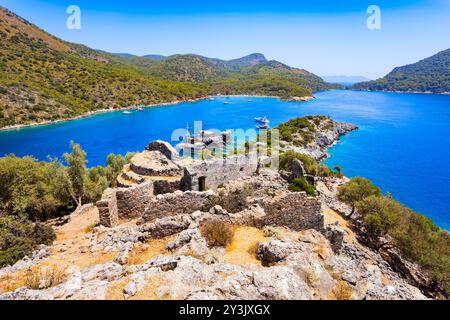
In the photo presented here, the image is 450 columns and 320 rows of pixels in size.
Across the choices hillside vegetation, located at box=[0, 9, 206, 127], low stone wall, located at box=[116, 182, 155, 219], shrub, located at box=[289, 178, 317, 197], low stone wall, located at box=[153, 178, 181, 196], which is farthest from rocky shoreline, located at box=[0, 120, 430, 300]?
hillside vegetation, located at box=[0, 9, 206, 127]

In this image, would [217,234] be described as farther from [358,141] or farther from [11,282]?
[358,141]

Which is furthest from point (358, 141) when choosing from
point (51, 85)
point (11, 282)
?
point (51, 85)

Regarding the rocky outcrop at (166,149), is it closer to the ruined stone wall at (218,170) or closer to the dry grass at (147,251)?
the ruined stone wall at (218,170)

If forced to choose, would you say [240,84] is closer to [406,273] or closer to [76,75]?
[76,75]

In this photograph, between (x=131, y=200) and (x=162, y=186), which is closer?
(x=131, y=200)

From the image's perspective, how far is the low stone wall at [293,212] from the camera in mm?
9531

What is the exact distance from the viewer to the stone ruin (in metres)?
9.58

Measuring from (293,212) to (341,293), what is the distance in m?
4.17

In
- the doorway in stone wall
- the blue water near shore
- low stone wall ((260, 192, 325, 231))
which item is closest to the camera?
low stone wall ((260, 192, 325, 231))

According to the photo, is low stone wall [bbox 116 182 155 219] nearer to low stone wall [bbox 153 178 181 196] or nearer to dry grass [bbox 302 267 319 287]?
low stone wall [bbox 153 178 181 196]

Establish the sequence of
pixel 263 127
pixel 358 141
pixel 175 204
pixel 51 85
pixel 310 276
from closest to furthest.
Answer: pixel 310 276 → pixel 175 204 → pixel 358 141 → pixel 263 127 → pixel 51 85

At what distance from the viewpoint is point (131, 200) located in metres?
12.2

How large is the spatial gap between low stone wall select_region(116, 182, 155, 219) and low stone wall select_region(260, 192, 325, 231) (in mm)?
5606

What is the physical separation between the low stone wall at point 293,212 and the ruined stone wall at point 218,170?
6.18 metres
